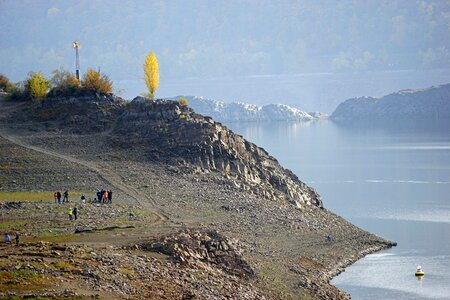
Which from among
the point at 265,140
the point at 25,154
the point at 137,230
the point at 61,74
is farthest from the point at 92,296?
the point at 265,140

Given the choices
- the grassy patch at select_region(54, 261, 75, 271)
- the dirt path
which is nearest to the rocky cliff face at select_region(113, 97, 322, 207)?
the dirt path

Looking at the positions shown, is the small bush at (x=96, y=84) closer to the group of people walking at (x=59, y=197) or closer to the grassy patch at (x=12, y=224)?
the group of people walking at (x=59, y=197)

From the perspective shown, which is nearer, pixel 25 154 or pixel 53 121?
pixel 25 154

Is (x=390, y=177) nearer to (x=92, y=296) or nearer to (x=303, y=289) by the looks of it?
(x=303, y=289)

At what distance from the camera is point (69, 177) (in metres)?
61.4

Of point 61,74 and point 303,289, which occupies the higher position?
point 61,74

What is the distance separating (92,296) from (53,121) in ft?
128

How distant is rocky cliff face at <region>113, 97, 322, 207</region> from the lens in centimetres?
6725

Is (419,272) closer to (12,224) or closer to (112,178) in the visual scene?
(112,178)

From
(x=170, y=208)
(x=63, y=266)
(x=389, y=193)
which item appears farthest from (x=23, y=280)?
(x=389, y=193)

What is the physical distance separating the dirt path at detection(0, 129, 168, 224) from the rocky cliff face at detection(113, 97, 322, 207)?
172 inches

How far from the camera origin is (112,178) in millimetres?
61906

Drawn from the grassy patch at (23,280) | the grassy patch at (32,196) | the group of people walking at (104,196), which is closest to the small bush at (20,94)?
the grassy patch at (32,196)

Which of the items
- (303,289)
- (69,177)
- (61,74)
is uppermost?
(61,74)
